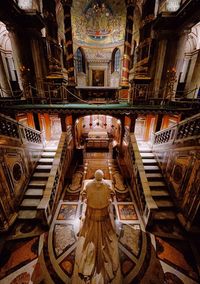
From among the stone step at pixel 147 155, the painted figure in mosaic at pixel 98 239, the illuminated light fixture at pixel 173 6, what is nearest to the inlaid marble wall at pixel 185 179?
the stone step at pixel 147 155

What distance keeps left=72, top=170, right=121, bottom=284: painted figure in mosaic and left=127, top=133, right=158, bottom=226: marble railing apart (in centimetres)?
239

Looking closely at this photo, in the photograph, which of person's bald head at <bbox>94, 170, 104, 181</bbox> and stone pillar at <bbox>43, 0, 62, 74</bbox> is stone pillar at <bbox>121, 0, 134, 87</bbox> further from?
person's bald head at <bbox>94, 170, 104, 181</bbox>

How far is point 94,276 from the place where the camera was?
2811 mm

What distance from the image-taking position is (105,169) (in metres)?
9.23

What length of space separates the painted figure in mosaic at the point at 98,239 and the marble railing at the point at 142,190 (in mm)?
2388

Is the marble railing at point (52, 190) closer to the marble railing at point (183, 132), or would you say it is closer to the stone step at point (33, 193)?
the stone step at point (33, 193)

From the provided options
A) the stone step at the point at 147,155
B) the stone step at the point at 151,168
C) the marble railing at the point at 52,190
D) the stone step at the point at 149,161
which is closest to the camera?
the marble railing at the point at 52,190

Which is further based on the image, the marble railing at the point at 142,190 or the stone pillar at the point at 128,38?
the stone pillar at the point at 128,38

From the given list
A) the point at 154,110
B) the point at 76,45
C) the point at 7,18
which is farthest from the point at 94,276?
the point at 76,45

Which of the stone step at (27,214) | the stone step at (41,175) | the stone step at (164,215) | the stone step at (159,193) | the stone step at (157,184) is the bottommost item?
the stone step at (164,215)

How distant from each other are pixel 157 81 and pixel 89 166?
295 inches

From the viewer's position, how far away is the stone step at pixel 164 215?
16.7 feet

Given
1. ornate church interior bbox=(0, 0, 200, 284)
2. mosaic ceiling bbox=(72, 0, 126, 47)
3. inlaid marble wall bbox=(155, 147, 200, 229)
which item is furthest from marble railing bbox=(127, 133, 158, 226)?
mosaic ceiling bbox=(72, 0, 126, 47)

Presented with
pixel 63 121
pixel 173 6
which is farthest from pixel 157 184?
pixel 173 6
